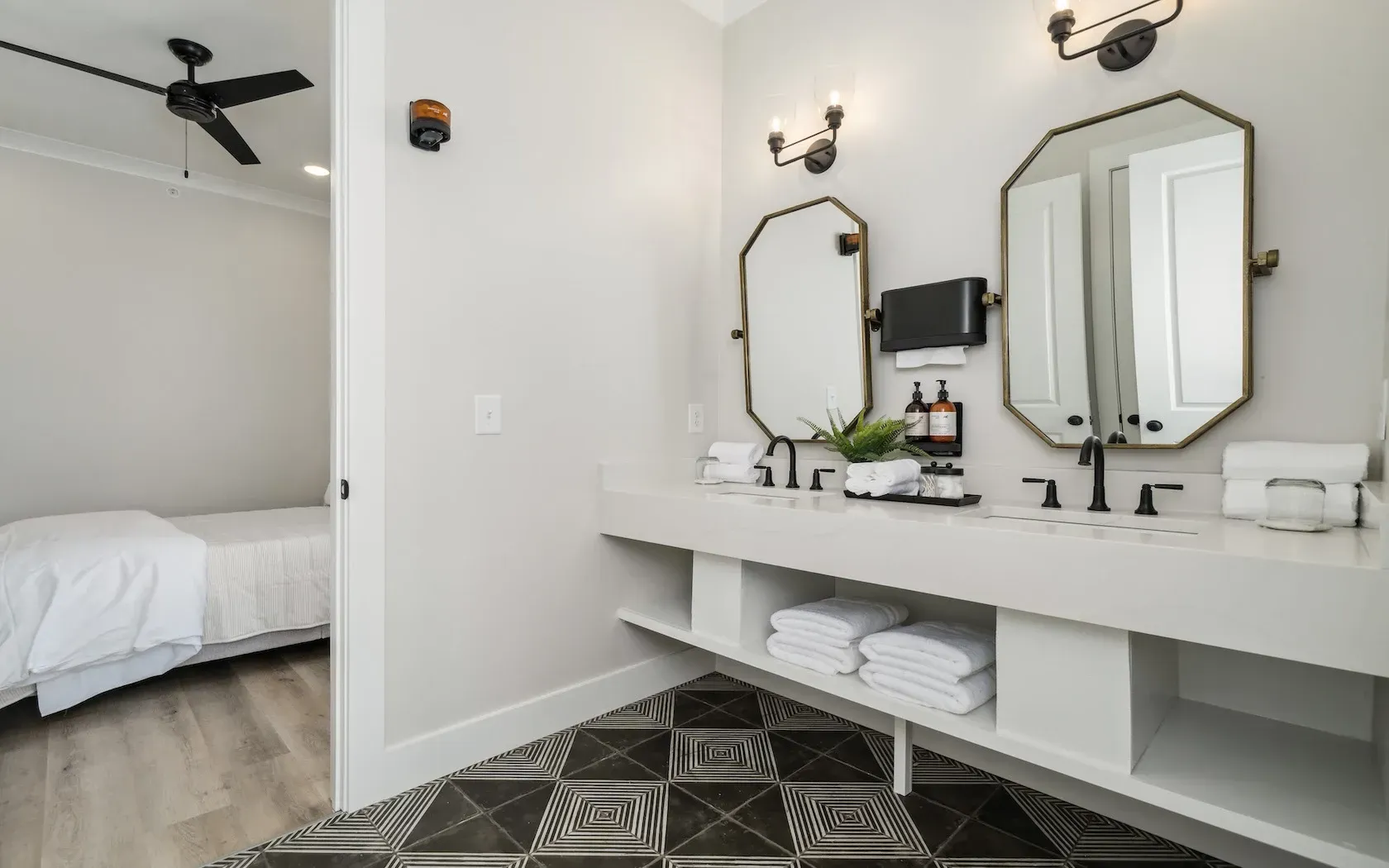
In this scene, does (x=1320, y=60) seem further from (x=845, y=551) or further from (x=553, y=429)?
(x=553, y=429)

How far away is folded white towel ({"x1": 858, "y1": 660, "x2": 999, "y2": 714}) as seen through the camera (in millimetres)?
1505

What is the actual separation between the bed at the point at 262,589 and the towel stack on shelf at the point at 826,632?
6.73ft

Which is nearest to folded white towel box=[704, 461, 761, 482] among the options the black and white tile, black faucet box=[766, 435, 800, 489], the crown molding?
black faucet box=[766, 435, 800, 489]

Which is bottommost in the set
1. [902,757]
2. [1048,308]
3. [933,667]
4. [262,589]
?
[902,757]

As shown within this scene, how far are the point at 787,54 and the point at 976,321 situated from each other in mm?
1311

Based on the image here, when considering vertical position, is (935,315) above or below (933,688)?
above

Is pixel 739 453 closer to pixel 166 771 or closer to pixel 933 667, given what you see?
pixel 933 667

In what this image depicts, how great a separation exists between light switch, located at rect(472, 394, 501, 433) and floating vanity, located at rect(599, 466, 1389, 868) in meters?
0.77

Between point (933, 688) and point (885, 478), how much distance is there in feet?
1.86

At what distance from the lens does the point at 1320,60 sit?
1433mm

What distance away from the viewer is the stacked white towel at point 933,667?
1.52 m

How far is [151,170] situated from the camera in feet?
13.3

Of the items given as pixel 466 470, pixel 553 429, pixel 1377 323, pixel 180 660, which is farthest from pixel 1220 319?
pixel 180 660

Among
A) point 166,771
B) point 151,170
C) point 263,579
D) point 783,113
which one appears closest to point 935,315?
point 783,113
